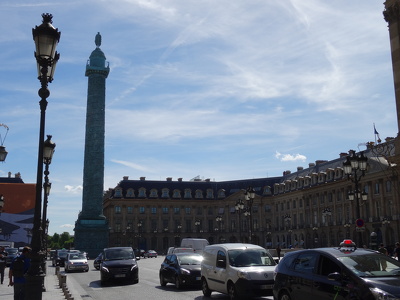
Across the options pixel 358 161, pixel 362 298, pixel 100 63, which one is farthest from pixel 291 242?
pixel 362 298

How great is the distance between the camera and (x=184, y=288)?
2095cm

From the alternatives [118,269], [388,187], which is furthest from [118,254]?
[388,187]

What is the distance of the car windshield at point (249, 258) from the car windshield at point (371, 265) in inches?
241

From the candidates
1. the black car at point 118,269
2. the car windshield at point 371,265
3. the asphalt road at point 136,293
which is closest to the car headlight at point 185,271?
the asphalt road at point 136,293

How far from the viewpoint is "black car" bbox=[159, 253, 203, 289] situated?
66.7 ft

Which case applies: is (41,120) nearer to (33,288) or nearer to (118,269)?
(33,288)

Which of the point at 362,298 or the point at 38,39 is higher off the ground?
the point at 38,39

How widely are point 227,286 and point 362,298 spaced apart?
24.7 feet

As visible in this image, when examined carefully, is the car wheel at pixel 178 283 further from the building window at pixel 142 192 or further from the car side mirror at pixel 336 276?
the building window at pixel 142 192

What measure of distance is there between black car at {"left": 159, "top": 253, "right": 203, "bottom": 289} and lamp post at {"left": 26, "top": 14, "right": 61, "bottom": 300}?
11.4 m

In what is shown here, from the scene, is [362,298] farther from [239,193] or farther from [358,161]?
[239,193]

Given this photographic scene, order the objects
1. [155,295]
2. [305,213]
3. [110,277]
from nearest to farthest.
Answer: [155,295]
[110,277]
[305,213]

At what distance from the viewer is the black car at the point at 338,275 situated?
350 inches

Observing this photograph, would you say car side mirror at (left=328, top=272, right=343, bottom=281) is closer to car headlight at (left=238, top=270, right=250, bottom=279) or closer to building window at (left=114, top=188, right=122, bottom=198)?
car headlight at (left=238, top=270, right=250, bottom=279)
